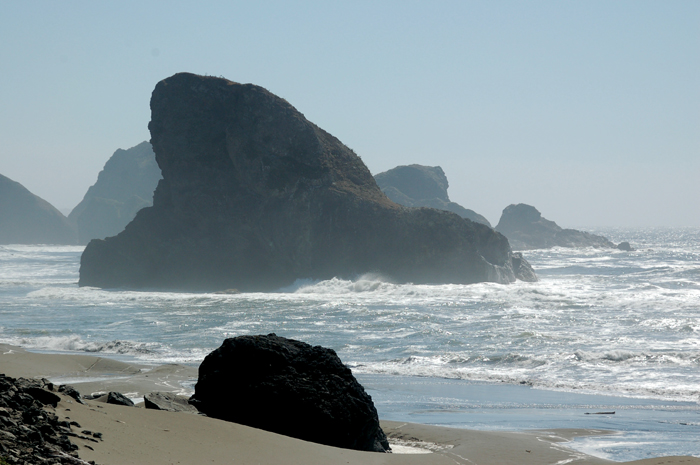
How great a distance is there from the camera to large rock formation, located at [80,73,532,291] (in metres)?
53.6

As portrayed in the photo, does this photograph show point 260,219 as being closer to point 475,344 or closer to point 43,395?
point 475,344

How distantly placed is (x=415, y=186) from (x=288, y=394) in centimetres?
→ 15525

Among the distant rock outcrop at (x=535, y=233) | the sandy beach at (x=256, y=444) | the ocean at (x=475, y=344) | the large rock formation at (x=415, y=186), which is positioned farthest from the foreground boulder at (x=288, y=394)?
the large rock formation at (x=415, y=186)

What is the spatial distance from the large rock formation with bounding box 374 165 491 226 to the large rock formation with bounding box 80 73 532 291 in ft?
303

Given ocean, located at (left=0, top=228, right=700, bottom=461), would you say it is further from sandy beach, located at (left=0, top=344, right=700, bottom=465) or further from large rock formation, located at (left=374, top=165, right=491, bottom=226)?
large rock formation, located at (left=374, top=165, right=491, bottom=226)

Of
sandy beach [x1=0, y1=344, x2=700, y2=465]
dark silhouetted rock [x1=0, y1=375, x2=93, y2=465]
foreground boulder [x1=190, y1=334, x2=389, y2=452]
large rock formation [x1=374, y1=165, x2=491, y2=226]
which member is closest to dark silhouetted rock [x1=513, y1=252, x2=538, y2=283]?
sandy beach [x1=0, y1=344, x2=700, y2=465]

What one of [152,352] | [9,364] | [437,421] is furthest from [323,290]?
[437,421]

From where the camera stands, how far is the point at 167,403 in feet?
24.6

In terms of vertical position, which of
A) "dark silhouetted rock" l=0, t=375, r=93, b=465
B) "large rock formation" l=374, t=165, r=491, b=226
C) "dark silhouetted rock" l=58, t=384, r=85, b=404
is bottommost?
"dark silhouetted rock" l=58, t=384, r=85, b=404

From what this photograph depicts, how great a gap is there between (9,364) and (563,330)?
17508mm

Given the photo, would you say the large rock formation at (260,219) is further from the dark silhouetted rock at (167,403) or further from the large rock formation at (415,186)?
the large rock formation at (415,186)

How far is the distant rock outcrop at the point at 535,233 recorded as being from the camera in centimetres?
12589

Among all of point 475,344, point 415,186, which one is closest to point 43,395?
point 475,344

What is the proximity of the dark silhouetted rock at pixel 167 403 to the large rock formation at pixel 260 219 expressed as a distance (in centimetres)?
4420
